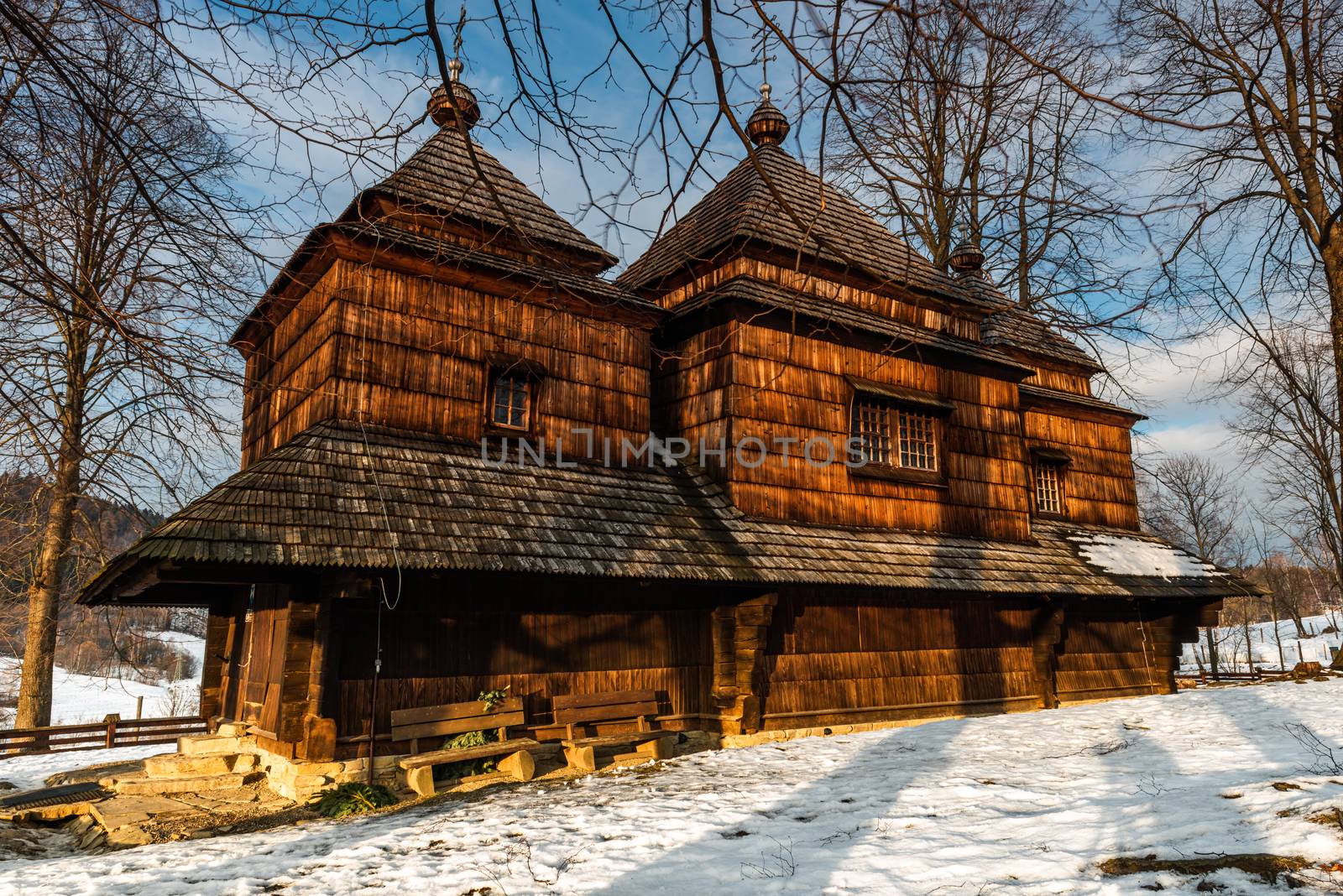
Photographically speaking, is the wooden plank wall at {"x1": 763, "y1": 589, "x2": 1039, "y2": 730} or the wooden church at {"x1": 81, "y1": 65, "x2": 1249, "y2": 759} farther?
the wooden plank wall at {"x1": 763, "y1": 589, "x2": 1039, "y2": 730}

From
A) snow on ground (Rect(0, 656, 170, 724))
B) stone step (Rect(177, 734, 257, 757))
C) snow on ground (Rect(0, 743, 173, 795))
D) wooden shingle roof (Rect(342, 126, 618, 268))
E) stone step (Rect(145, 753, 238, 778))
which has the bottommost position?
snow on ground (Rect(0, 656, 170, 724))

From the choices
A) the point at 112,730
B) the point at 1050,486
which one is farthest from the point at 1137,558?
the point at 112,730

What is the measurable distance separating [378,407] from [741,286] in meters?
5.54

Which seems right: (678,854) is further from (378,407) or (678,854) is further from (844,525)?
(844,525)

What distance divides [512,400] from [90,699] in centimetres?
4028

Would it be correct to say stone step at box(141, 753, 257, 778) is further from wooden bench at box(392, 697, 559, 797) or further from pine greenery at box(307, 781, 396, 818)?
wooden bench at box(392, 697, 559, 797)

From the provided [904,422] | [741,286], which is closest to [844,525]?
[904,422]

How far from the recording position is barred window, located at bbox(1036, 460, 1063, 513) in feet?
58.3

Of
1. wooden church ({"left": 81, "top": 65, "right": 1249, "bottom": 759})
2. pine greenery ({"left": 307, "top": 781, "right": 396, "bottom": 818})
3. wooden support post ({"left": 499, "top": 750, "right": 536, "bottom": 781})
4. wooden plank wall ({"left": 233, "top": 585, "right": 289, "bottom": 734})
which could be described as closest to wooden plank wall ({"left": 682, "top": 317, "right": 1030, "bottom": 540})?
wooden church ({"left": 81, "top": 65, "right": 1249, "bottom": 759})

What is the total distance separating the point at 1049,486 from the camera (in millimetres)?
18016

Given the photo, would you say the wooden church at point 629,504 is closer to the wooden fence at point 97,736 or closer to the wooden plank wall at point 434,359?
the wooden plank wall at point 434,359

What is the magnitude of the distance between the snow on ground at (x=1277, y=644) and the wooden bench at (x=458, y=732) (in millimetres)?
38784

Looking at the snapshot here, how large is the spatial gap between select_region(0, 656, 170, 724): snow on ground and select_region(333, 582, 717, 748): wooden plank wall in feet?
93.3

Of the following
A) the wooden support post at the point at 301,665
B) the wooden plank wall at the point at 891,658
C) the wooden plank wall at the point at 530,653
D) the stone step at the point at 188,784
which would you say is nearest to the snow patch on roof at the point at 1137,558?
the wooden plank wall at the point at 891,658
